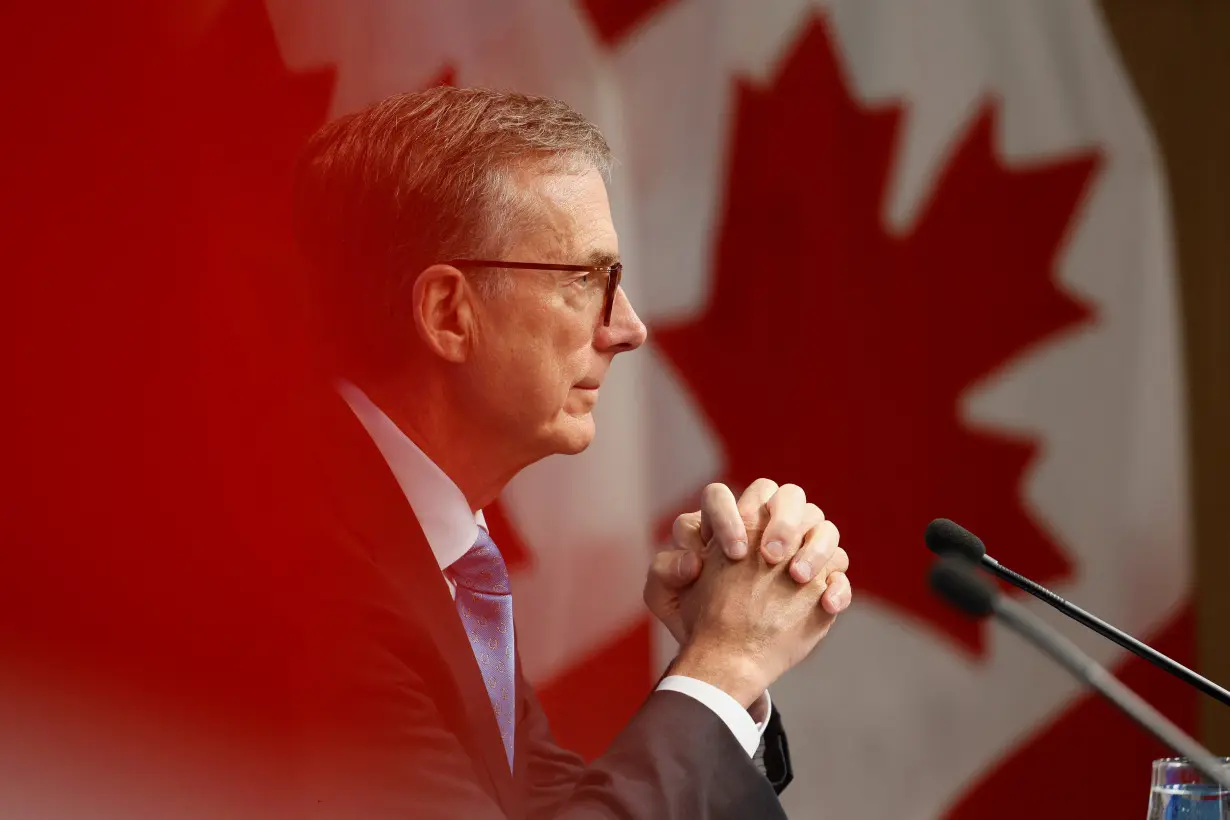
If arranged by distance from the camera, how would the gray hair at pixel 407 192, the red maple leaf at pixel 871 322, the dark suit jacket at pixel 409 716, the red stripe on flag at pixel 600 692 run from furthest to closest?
the red maple leaf at pixel 871 322 < the red stripe on flag at pixel 600 692 < the gray hair at pixel 407 192 < the dark suit jacket at pixel 409 716

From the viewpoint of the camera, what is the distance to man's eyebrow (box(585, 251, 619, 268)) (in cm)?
138

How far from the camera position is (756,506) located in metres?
1.28

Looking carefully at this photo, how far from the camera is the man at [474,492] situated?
1179 mm

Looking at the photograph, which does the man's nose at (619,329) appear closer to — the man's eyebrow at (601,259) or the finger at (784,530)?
the man's eyebrow at (601,259)

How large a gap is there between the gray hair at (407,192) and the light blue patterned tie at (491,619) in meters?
0.24

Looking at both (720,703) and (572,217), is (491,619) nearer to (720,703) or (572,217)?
(720,703)

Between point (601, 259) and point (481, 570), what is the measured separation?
369mm

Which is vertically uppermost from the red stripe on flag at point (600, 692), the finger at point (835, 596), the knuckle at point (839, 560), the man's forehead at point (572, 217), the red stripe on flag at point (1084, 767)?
the man's forehead at point (572, 217)

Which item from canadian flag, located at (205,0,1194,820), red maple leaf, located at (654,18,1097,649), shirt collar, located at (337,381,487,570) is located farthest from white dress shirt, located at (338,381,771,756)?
red maple leaf, located at (654,18,1097,649)

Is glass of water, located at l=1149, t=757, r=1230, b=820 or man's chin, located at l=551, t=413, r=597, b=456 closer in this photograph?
glass of water, located at l=1149, t=757, r=1230, b=820

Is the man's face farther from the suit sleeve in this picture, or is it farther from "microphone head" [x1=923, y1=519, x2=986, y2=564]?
"microphone head" [x1=923, y1=519, x2=986, y2=564]

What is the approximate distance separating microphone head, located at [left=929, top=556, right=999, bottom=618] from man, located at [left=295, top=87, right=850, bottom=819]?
41 cm

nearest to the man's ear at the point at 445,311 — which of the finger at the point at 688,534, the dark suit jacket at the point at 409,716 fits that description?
the dark suit jacket at the point at 409,716

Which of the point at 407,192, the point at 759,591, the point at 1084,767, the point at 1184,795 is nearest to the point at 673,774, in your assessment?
the point at 759,591
